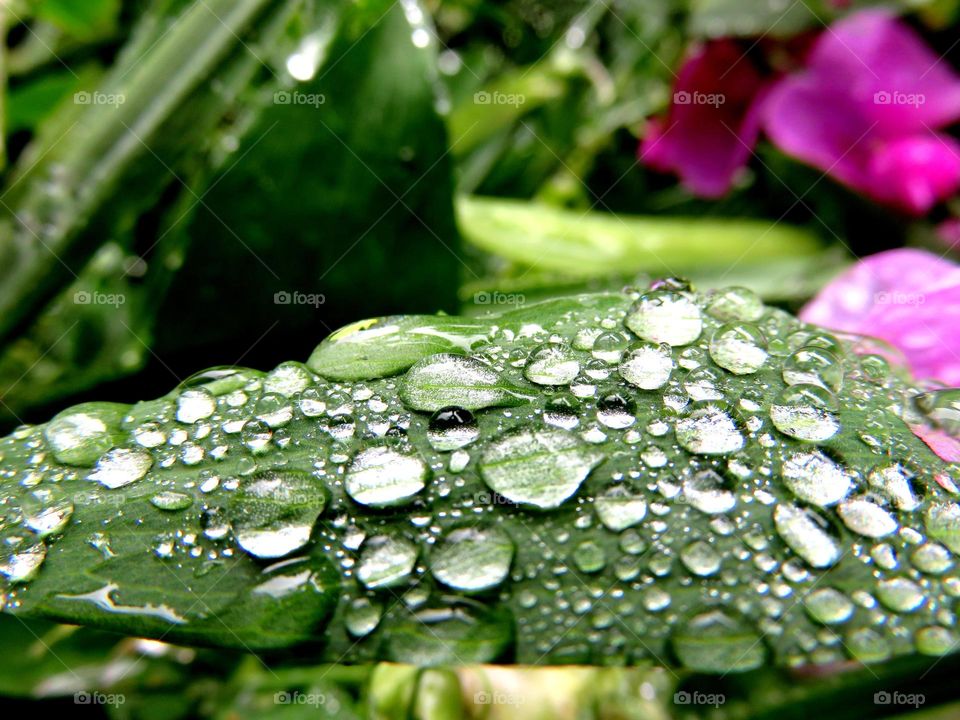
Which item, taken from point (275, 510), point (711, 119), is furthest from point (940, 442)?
point (711, 119)

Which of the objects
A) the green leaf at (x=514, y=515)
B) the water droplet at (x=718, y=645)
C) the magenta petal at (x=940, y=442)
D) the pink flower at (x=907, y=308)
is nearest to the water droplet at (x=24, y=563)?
the green leaf at (x=514, y=515)

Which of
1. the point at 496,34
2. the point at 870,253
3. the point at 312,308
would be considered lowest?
the point at 870,253

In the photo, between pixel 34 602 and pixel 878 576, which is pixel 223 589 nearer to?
pixel 34 602

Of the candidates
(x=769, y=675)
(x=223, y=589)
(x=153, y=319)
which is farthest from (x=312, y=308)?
(x=769, y=675)

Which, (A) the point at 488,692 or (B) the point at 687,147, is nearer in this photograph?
(A) the point at 488,692

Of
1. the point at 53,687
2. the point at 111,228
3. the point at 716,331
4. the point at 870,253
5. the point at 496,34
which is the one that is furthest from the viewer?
the point at 496,34

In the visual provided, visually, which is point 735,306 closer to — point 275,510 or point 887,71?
point 275,510

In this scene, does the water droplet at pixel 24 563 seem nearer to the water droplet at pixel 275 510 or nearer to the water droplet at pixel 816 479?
the water droplet at pixel 275 510
